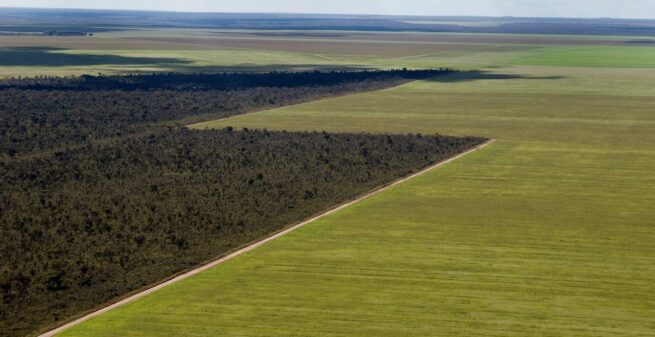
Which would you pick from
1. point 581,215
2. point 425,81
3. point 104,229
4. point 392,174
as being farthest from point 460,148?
point 425,81

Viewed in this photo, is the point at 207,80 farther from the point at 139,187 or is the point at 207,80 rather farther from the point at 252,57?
the point at 139,187

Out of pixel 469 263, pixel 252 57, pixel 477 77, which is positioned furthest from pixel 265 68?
pixel 469 263

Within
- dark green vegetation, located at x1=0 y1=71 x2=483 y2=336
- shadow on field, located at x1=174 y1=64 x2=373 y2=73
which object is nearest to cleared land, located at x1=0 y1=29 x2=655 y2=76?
shadow on field, located at x1=174 y1=64 x2=373 y2=73

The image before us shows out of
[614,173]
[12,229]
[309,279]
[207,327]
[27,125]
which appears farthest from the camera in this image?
[27,125]

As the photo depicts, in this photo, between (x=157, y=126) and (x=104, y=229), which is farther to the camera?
(x=157, y=126)

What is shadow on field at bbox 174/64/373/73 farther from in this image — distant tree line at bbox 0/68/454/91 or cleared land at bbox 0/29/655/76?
→ distant tree line at bbox 0/68/454/91

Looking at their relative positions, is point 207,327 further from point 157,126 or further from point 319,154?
point 157,126

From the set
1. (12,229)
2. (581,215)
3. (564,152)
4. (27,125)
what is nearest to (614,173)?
(564,152)

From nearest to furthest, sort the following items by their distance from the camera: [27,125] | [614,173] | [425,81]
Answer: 1. [614,173]
2. [27,125]
3. [425,81]
